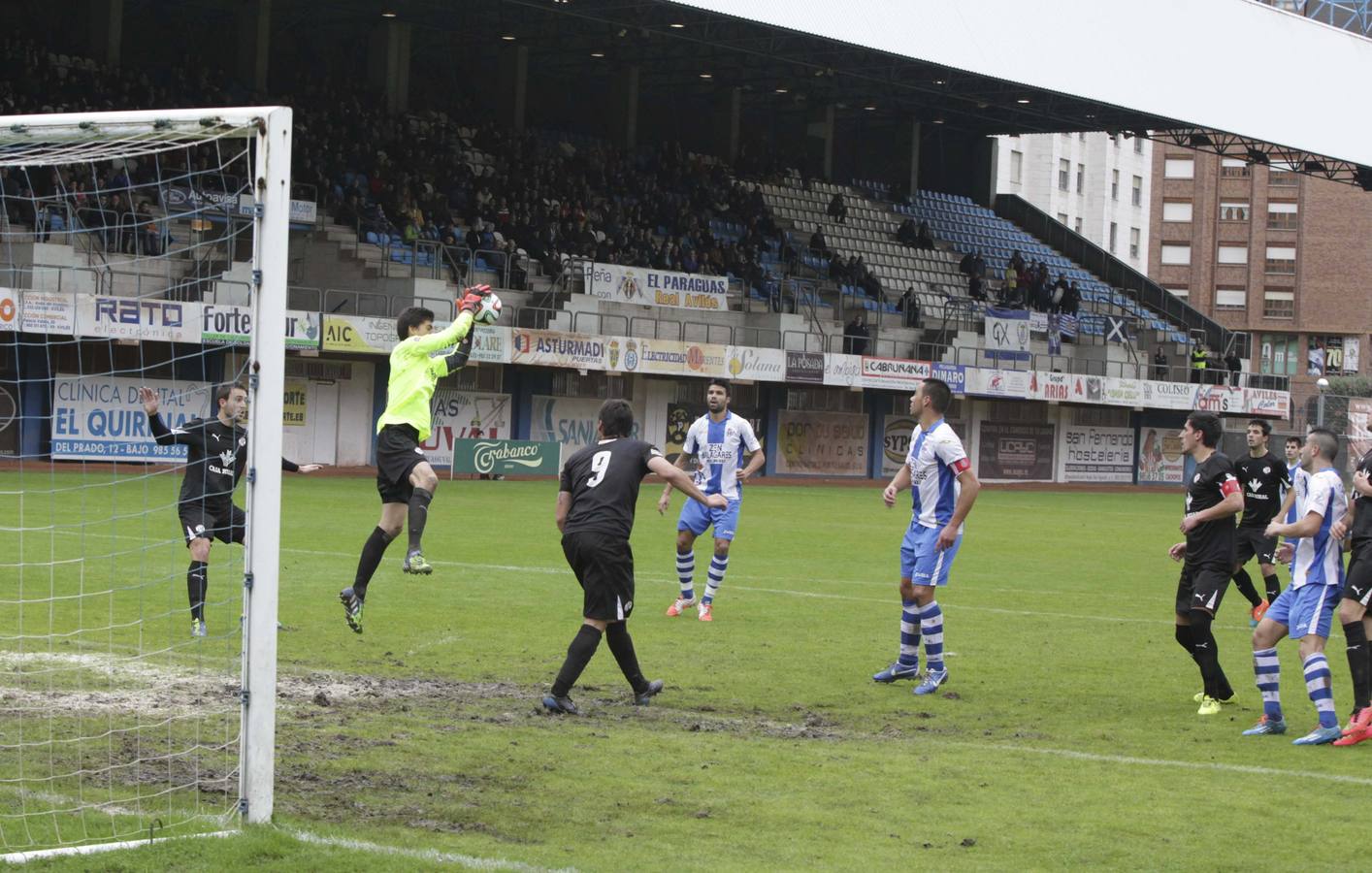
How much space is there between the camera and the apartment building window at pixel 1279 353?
3821 inches

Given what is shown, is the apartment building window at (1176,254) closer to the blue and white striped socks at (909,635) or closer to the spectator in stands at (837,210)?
the spectator in stands at (837,210)

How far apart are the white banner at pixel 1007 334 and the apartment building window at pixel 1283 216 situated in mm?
53759

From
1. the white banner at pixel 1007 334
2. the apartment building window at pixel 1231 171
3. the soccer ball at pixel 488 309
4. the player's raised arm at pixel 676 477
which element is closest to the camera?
the player's raised arm at pixel 676 477

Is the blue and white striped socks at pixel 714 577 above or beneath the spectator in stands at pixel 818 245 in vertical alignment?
beneath

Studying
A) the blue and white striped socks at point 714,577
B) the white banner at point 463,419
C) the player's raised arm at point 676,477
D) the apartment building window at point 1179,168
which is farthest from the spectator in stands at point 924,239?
the player's raised arm at point 676,477

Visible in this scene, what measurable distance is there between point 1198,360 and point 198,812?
54670 millimetres

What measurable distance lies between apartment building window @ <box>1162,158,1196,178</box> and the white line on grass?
3869 inches

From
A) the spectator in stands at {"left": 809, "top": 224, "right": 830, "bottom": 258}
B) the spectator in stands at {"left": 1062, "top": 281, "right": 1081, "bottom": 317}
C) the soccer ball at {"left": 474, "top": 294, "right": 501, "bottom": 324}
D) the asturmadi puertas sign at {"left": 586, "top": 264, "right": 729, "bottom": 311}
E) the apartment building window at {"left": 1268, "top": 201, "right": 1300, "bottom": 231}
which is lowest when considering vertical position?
the soccer ball at {"left": 474, "top": 294, "right": 501, "bottom": 324}

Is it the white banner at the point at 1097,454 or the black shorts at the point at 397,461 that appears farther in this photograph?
the white banner at the point at 1097,454

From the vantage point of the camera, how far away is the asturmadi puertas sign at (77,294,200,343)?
3078 cm

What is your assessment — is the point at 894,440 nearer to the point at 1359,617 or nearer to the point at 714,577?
the point at 714,577

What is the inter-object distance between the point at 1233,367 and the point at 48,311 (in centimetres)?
4447

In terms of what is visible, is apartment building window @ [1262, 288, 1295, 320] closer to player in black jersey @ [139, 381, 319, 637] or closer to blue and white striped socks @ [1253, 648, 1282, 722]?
blue and white striped socks @ [1253, 648, 1282, 722]

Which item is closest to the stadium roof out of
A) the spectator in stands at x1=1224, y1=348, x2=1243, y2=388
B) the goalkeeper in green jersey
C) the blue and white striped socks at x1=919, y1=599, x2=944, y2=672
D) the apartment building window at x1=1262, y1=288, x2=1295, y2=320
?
the spectator in stands at x1=1224, y1=348, x2=1243, y2=388
